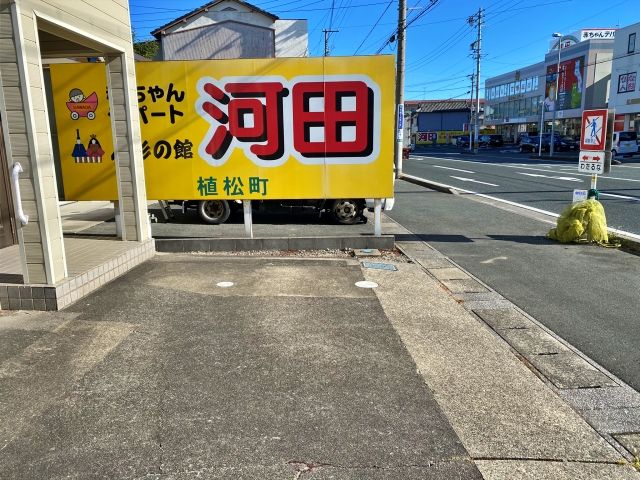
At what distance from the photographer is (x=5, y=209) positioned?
711 cm

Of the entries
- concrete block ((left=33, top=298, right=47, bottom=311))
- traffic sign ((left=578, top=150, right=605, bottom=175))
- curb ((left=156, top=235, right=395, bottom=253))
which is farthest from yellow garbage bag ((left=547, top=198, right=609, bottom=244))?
concrete block ((left=33, top=298, right=47, bottom=311))

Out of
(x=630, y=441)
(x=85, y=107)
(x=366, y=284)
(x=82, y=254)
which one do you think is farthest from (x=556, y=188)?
(x=630, y=441)

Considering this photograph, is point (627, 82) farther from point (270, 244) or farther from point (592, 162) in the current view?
point (270, 244)

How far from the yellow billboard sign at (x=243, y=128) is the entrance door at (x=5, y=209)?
145 cm

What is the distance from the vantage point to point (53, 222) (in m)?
4.99

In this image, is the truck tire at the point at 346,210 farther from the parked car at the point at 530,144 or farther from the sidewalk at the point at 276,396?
the parked car at the point at 530,144

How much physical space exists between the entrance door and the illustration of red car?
1496 millimetres

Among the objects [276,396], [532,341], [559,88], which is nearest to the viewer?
[276,396]

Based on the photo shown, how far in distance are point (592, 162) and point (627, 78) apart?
44918mm

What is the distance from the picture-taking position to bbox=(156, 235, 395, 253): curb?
806 centimetres

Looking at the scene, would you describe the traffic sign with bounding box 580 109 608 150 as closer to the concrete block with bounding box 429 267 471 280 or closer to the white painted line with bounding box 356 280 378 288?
the concrete block with bounding box 429 267 471 280

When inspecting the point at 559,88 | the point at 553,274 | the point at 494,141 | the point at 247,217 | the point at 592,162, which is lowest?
the point at 553,274

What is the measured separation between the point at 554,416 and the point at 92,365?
3.42 metres

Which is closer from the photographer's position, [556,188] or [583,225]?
[583,225]
